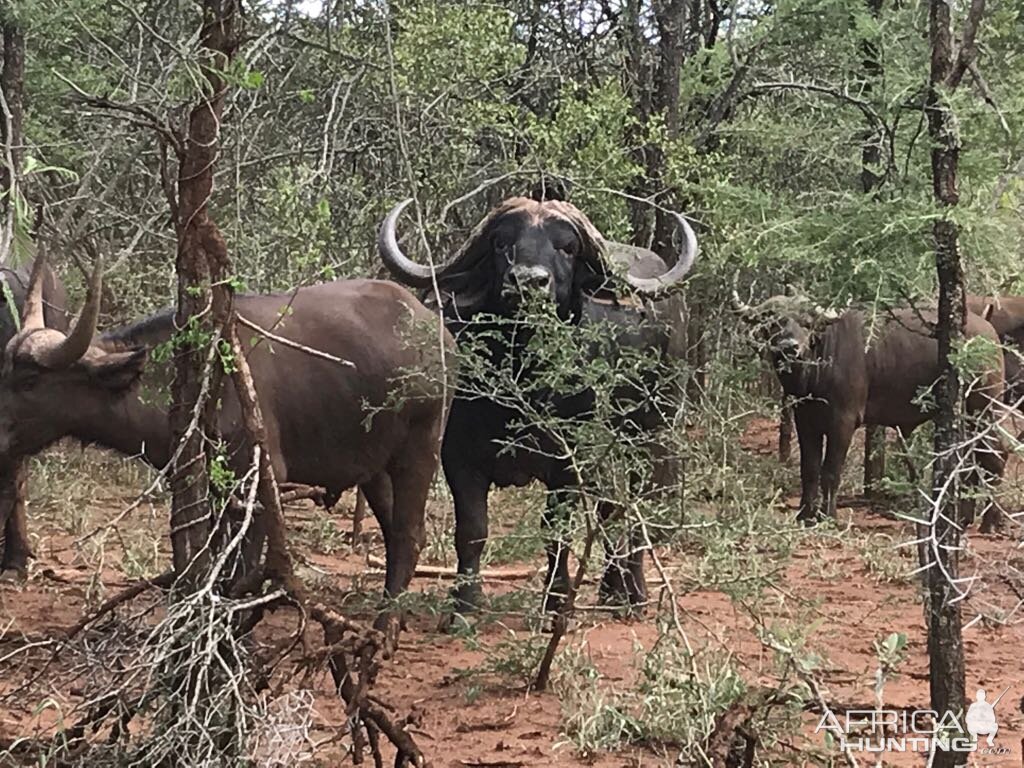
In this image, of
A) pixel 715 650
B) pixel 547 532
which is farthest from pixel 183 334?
pixel 715 650

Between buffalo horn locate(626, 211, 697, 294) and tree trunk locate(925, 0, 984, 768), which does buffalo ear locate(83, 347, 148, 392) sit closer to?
buffalo horn locate(626, 211, 697, 294)

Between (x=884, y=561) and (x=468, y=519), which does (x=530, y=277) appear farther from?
(x=884, y=561)

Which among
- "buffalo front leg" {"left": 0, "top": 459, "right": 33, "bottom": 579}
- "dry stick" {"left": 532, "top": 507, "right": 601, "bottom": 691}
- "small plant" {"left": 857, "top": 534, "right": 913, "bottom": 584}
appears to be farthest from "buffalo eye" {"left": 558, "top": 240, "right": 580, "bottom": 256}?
"buffalo front leg" {"left": 0, "top": 459, "right": 33, "bottom": 579}

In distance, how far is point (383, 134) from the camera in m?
10.7

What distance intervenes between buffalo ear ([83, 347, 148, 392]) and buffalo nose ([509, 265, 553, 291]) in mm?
2147

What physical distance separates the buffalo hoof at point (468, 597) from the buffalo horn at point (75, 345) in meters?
2.54

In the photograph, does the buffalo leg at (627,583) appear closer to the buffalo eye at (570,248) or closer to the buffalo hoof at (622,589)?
the buffalo hoof at (622,589)

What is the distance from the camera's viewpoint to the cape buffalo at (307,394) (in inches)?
259

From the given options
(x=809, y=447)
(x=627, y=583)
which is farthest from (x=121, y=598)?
(x=809, y=447)

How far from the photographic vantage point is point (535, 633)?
6.41 metres

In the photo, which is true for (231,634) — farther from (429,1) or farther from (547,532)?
(429,1)

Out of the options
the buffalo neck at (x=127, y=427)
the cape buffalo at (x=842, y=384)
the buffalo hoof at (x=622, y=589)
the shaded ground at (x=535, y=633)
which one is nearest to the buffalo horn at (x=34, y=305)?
the buffalo neck at (x=127, y=427)

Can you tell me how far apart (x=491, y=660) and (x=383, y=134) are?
5.61 m

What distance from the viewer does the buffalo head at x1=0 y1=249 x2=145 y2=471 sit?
653 cm
